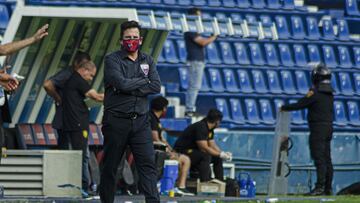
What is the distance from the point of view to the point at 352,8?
93.9 feet

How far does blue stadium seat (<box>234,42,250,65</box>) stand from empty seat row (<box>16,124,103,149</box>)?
865 cm

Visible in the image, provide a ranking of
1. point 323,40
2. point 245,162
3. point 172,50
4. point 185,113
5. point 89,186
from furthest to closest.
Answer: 1. point 323,40
2. point 172,50
3. point 185,113
4. point 245,162
5. point 89,186

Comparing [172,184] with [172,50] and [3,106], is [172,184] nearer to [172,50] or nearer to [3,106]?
[3,106]

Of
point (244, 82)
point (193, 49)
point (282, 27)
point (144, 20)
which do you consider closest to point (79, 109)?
point (144, 20)

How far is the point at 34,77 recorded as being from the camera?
1817 centimetres

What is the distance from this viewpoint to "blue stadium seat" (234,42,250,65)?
2666 cm

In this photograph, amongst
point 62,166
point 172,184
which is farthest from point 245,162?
point 62,166

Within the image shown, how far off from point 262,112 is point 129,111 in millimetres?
13821

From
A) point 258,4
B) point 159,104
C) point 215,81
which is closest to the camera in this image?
point 159,104

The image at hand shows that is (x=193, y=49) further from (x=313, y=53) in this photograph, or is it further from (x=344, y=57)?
(x=344, y=57)

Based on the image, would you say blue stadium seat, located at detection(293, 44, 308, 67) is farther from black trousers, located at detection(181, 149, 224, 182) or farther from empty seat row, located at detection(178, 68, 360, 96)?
black trousers, located at detection(181, 149, 224, 182)

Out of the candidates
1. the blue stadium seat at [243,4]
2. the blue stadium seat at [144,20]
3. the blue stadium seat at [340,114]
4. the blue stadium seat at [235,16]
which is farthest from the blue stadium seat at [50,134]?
the blue stadium seat at [340,114]

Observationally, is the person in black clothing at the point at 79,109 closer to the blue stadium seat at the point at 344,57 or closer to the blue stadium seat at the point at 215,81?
the blue stadium seat at the point at 215,81

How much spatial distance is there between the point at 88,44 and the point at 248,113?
7852 millimetres
